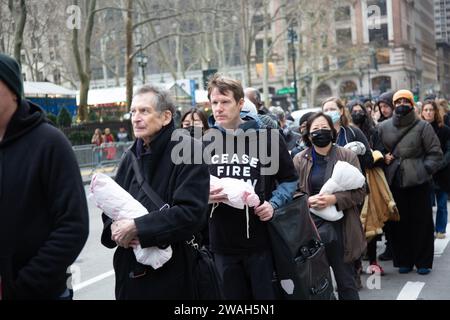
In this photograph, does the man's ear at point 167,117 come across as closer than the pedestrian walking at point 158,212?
No

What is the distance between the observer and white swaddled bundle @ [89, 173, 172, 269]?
347cm

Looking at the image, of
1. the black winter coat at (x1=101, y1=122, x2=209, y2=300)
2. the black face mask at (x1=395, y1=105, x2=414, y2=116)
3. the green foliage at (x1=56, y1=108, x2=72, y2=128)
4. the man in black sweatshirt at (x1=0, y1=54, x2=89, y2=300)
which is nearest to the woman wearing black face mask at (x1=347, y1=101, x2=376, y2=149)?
the black face mask at (x1=395, y1=105, x2=414, y2=116)

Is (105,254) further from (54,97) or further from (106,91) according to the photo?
(106,91)

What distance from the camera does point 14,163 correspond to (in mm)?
2914

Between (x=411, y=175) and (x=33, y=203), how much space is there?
5.35 m

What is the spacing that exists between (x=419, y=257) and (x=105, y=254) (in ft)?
14.4

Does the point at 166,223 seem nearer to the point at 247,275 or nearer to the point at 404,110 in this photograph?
the point at 247,275

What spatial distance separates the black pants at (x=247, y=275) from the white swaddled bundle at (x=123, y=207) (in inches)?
36.9

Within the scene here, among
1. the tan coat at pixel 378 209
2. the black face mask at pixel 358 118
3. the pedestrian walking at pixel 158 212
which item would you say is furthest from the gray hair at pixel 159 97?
the black face mask at pixel 358 118

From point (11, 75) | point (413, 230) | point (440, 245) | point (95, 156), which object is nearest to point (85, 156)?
point (95, 156)

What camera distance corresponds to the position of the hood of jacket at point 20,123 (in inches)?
116

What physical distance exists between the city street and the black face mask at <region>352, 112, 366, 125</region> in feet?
5.75

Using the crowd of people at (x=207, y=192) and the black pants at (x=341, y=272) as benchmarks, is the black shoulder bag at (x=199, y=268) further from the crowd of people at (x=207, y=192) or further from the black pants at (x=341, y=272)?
the black pants at (x=341, y=272)
